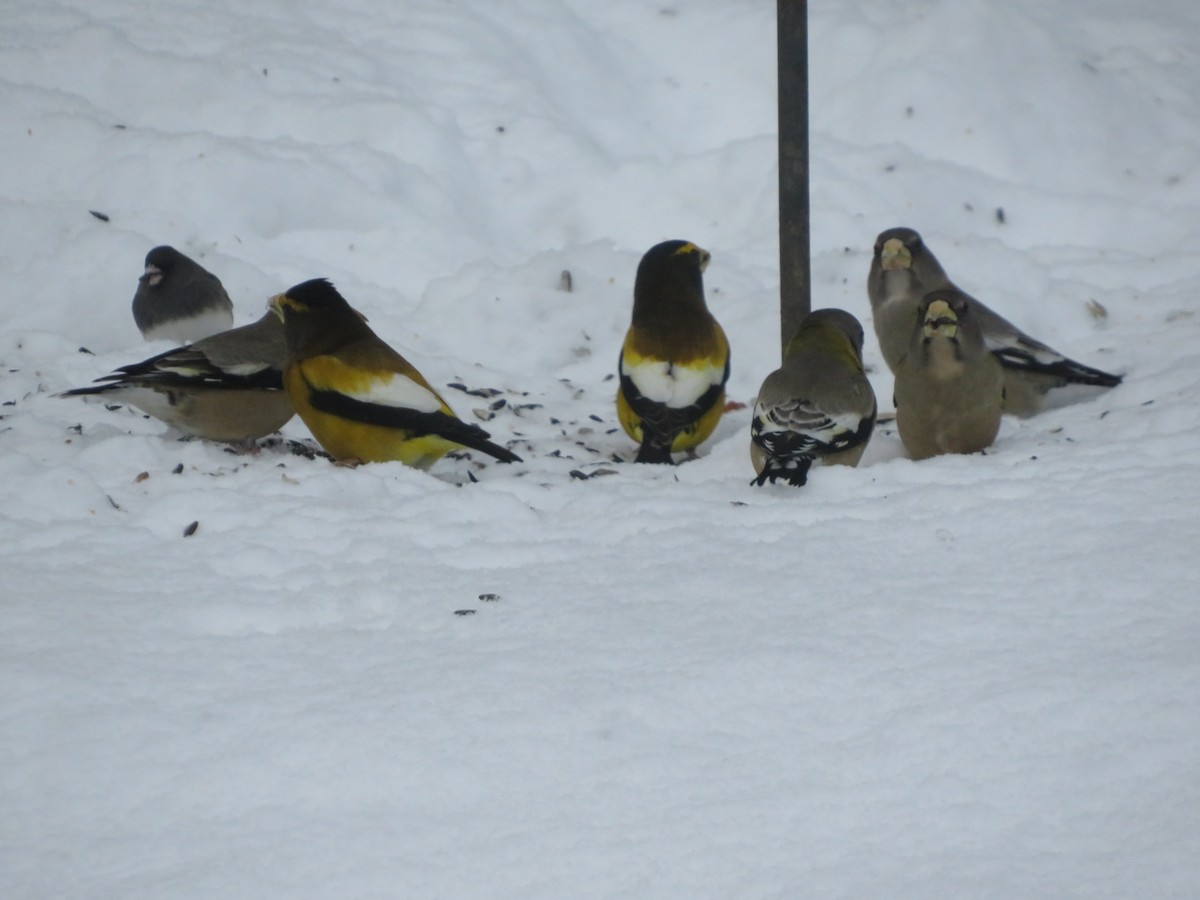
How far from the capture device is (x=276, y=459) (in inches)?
217

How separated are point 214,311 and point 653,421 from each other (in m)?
2.52

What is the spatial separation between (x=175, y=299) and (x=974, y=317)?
3934 millimetres

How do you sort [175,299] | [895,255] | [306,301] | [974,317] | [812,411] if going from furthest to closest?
[895,255], [175,299], [974,317], [306,301], [812,411]

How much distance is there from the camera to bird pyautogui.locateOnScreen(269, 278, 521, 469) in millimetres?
5453

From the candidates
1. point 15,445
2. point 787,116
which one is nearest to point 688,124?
point 787,116

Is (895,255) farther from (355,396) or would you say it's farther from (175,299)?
(175,299)

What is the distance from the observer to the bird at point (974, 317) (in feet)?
21.0

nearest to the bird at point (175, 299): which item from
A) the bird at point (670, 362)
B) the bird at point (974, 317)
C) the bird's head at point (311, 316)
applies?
the bird's head at point (311, 316)

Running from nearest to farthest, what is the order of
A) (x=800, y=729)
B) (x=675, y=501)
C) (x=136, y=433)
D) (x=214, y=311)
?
1. (x=800, y=729)
2. (x=675, y=501)
3. (x=136, y=433)
4. (x=214, y=311)

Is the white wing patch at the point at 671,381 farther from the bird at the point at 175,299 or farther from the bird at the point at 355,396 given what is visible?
the bird at the point at 175,299

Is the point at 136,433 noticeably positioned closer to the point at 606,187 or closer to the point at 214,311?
the point at 214,311

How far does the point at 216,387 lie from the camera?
5605 millimetres

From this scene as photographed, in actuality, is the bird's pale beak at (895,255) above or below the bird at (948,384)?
above

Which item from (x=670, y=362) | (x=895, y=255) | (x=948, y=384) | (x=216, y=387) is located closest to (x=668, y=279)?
(x=670, y=362)
